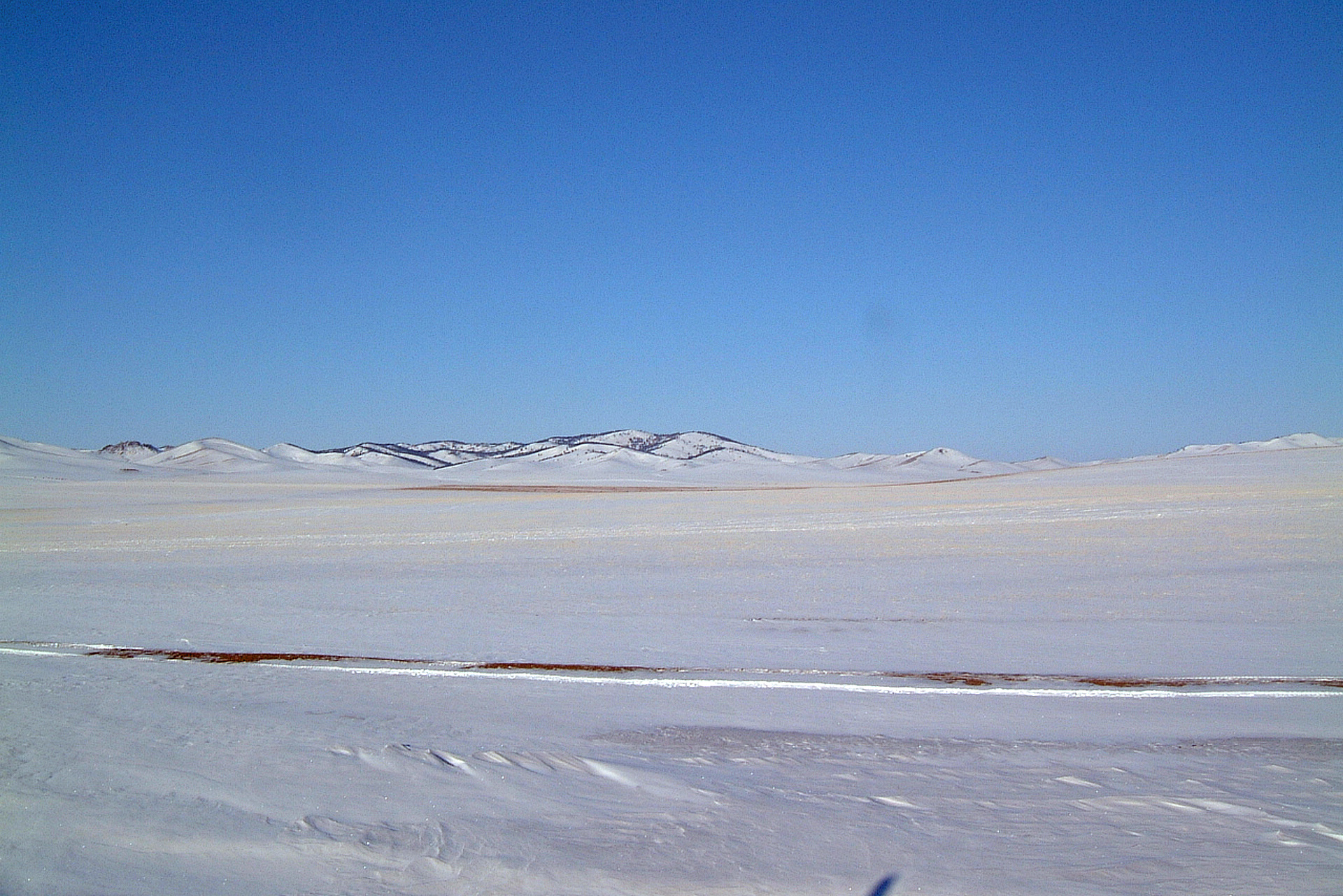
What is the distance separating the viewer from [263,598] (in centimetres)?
1244

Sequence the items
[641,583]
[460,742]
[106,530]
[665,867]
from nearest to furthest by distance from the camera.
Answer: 1. [665,867]
2. [460,742]
3. [641,583]
4. [106,530]

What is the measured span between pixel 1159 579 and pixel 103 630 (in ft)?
41.6

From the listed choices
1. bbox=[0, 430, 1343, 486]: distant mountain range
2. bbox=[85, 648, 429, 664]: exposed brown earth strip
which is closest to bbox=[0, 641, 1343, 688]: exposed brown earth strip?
bbox=[85, 648, 429, 664]: exposed brown earth strip

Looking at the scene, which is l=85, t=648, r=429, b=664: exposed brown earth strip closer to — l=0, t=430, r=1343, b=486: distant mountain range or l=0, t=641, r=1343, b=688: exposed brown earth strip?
l=0, t=641, r=1343, b=688: exposed brown earth strip

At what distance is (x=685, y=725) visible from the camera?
6.22 meters

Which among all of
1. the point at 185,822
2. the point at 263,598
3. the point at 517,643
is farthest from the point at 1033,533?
the point at 185,822

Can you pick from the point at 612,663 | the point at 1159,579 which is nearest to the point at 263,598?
the point at 612,663

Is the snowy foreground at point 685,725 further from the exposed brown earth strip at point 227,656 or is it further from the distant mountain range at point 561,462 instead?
the distant mountain range at point 561,462

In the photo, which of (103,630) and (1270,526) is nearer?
(103,630)

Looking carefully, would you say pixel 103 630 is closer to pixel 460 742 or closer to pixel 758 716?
pixel 460 742

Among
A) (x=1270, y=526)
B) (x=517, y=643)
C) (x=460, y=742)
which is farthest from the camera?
(x=1270, y=526)

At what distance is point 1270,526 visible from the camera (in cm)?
1797

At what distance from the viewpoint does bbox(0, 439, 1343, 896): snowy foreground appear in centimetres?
407

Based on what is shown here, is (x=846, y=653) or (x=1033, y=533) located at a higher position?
(x=1033, y=533)
